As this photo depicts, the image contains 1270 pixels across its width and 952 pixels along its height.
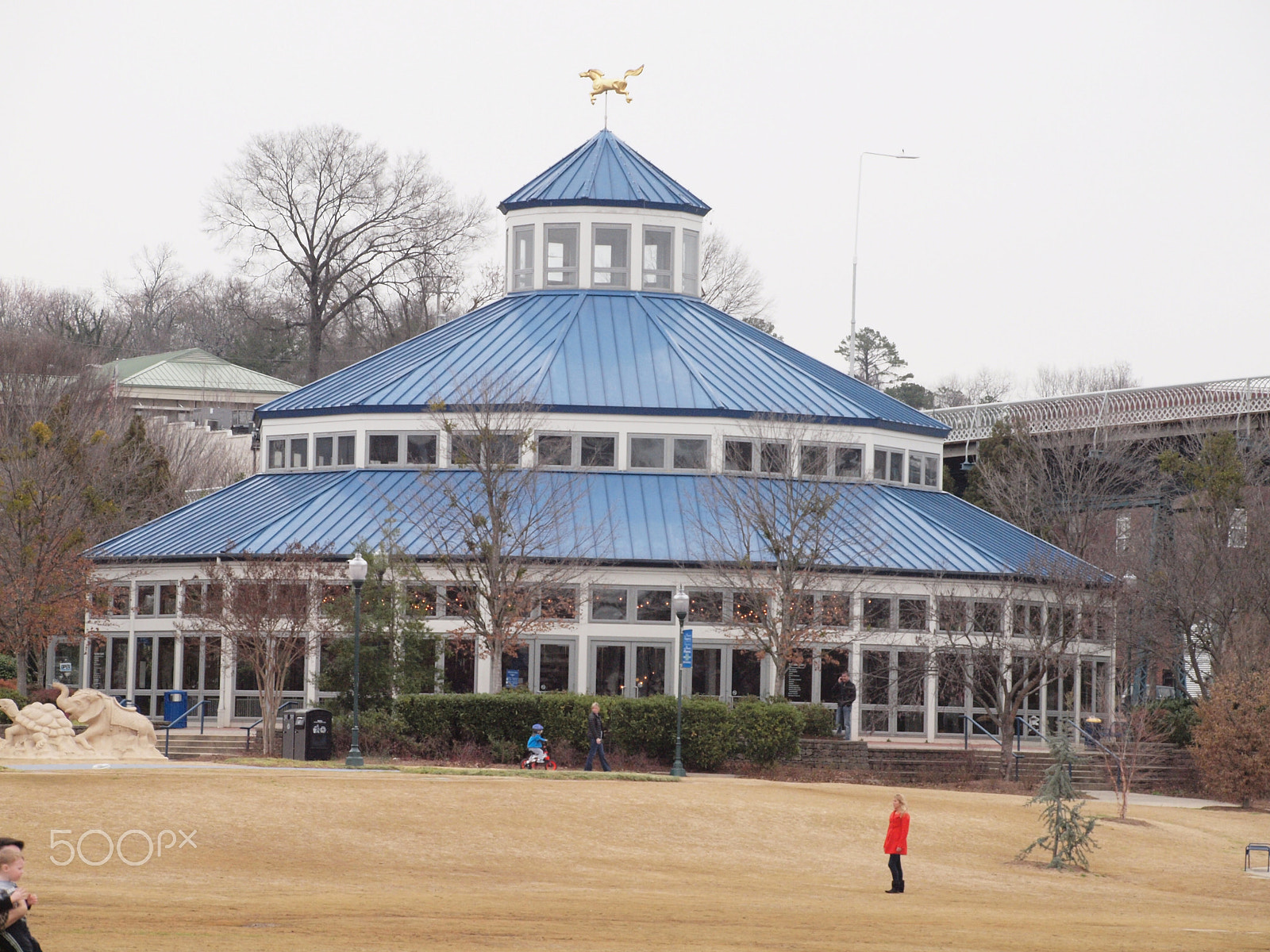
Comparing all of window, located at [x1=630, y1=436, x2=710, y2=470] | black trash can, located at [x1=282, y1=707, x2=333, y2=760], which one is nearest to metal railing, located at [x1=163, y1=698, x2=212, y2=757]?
black trash can, located at [x1=282, y1=707, x2=333, y2=760]

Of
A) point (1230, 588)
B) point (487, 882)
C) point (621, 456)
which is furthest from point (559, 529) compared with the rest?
point (487, 882)

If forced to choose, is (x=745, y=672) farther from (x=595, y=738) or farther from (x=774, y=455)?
(x=595, y=738)

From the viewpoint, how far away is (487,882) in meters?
23.8

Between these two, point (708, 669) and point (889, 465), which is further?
point (889, 465)

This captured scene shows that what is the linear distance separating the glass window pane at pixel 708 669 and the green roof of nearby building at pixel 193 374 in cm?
5705

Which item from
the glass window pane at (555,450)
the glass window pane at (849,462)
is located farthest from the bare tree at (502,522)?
the glass window pane at (849,462)

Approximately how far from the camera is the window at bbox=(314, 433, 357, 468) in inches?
2026

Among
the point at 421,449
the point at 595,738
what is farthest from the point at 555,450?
the point at 595,738

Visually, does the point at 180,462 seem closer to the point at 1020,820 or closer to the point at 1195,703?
the point at 1195,703

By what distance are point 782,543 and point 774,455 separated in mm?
4808

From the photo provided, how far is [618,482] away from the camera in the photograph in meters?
49.4

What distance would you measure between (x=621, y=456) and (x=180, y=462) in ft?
106

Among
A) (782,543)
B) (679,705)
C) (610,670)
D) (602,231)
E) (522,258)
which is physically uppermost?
(602,231)

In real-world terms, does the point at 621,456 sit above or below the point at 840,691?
above
